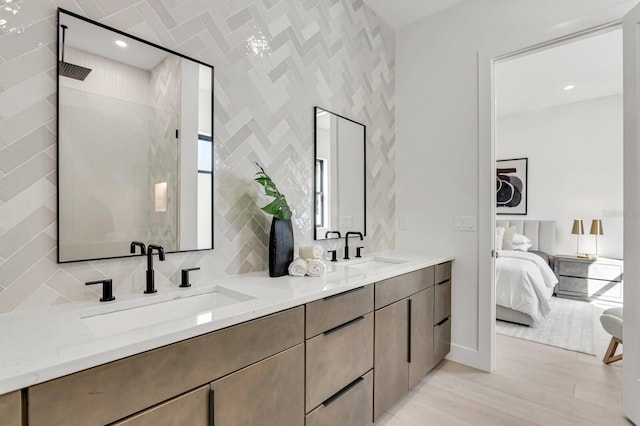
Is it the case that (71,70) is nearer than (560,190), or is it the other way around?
(71,70)

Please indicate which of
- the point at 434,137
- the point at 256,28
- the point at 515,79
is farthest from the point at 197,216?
the point at 515,79

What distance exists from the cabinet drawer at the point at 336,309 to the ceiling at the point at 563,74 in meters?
2.86

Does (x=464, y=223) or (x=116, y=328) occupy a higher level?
(x=464, y=223)

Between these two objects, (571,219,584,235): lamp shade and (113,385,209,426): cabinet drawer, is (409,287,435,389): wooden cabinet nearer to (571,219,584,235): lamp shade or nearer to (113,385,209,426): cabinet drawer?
(113,385,209,426): cabinet drawer

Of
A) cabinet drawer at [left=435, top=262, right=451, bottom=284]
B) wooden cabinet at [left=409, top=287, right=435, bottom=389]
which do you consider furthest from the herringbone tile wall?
wooden cabinet at [left=409, top=287, right=435, bottom=389]

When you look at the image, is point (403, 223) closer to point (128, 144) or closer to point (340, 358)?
point (340, 358)

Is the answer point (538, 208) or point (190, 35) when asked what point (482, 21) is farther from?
point (538, 208)

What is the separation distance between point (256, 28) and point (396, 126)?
1.63 m

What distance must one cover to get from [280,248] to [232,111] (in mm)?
780

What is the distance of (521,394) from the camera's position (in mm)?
2166

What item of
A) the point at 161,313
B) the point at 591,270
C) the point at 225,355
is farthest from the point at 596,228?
the point at 161,313

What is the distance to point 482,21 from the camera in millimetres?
2543

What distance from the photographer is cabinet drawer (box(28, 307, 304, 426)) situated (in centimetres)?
72

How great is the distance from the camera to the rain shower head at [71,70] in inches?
46.6
